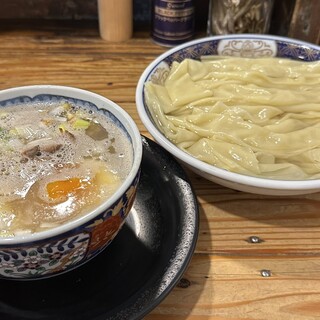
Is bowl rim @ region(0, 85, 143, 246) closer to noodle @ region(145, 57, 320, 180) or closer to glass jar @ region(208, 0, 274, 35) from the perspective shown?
noodle @ region(145, 57, 320, 180)

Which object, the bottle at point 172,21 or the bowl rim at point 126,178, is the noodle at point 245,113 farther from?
the bottle at point 172,21

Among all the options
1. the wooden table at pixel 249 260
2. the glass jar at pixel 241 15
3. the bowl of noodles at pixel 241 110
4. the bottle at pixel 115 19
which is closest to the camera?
the wooden table at pixel 249 260

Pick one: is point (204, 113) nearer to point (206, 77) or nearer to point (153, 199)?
point (206, 77)

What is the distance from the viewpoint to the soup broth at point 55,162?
0.71m

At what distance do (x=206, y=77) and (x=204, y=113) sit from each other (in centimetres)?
19

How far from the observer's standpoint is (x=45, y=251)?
645mm

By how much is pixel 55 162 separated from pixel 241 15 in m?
0.97

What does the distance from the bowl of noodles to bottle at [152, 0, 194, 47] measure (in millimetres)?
300

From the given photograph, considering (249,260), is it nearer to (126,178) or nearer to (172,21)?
(126,178)

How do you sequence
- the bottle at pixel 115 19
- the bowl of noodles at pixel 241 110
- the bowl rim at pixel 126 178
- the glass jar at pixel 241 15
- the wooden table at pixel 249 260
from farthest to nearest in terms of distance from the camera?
1. the bottle at pixel 115 19
2. the glass jar at pixel 241 15
3. the bowl of noodles at pixel 241 110
4. the wooden table at pixel 249 260
5. the bowl rim at pixel 126 178

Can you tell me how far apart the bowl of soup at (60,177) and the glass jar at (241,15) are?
0.82 m

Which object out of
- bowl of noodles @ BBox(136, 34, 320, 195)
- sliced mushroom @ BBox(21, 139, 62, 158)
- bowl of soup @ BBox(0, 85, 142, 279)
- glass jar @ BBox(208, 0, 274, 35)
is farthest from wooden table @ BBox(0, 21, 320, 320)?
glass jar @ BBox(208, 0, 274, 35)

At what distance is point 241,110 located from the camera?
109 centimetres

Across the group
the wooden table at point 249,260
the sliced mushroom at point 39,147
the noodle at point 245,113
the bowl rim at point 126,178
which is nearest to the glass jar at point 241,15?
the noodle at point 245,113
